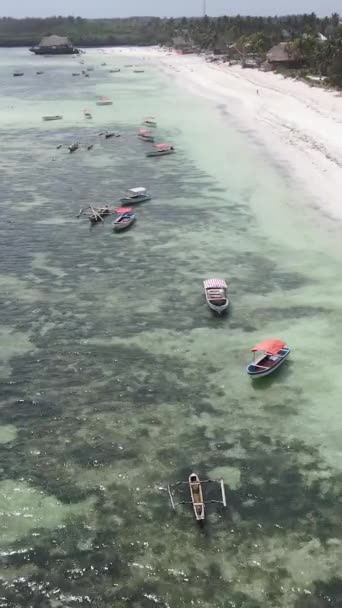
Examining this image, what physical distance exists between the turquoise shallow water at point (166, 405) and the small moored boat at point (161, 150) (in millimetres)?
17899

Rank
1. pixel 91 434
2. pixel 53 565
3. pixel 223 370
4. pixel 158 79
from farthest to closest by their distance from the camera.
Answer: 1. pixel 158 79
2. pixel 223 370
3. pixel 91 434
4. pixel 53 565

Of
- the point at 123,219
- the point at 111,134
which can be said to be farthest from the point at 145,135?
the point at 123,219

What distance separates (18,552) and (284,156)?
58343mm

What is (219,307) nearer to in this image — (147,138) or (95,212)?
(95,212)

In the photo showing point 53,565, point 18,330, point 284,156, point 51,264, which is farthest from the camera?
point 284,156

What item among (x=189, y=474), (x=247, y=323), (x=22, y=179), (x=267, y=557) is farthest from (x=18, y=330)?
(x=22, y=179)

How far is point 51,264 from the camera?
41281 mm

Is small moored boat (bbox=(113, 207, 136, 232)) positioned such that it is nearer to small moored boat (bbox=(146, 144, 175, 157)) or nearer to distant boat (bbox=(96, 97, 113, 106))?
small moored boat (bbox=(146, 144, 175, 157))

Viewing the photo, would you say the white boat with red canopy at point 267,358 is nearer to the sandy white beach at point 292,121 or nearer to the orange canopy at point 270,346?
the orange canopy at point 270,346

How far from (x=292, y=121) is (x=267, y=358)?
2556 inches

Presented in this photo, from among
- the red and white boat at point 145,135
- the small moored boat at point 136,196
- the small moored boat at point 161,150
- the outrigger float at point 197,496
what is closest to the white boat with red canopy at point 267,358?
the outrigger float at point 197,496

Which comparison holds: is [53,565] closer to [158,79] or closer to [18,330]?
[18,330]

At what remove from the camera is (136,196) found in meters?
54.0

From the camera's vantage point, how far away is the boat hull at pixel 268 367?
27.1 meters
